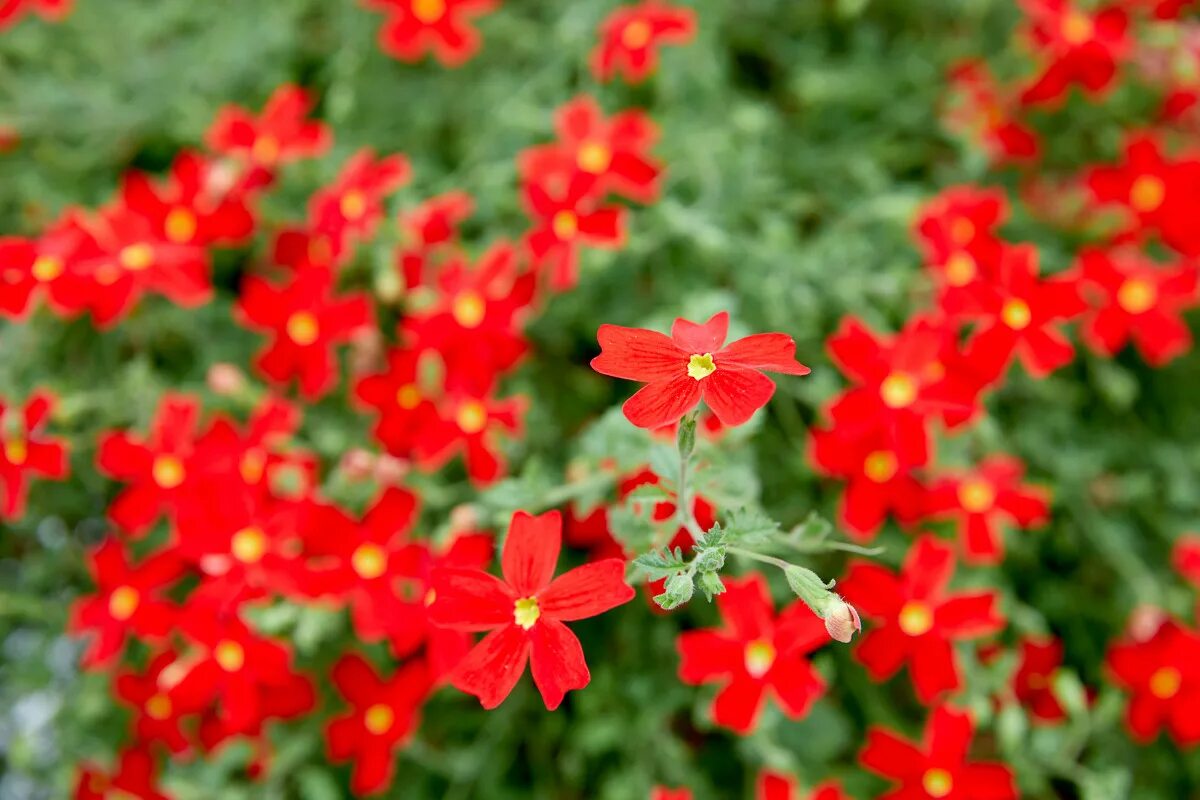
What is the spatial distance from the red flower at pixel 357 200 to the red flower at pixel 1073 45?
1061 mm

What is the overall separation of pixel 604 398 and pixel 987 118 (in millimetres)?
845

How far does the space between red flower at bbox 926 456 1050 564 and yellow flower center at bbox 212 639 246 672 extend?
2.93 feet

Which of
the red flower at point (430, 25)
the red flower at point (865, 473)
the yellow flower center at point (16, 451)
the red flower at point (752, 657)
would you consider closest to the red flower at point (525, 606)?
the red flower at point (752, 657)

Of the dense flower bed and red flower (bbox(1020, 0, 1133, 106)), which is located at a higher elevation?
red flower (bbox(1020, 0, 1133, 106))

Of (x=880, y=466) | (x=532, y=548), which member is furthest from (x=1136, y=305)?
(x=532, y=548)

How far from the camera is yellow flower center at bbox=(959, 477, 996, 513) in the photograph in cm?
131

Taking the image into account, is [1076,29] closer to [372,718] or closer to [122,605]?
[372,718]

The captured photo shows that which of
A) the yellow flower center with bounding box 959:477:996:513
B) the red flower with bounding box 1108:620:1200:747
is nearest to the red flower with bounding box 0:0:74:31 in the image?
the yellow flower center with bounding box 959:477:996:513

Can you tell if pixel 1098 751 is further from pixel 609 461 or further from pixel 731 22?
pixel 731 22

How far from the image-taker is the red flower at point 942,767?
1.18 metres

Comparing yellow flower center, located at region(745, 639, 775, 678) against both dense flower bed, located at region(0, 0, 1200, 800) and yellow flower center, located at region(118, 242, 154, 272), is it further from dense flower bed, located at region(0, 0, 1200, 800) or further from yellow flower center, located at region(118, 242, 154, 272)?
yellow flower center, located at region(118, 242, 154, 272)

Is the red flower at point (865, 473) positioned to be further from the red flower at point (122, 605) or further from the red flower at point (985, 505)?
the red flower at point (122, 605)

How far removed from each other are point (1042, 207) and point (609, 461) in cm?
112

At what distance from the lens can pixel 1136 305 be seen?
4.74 feet
